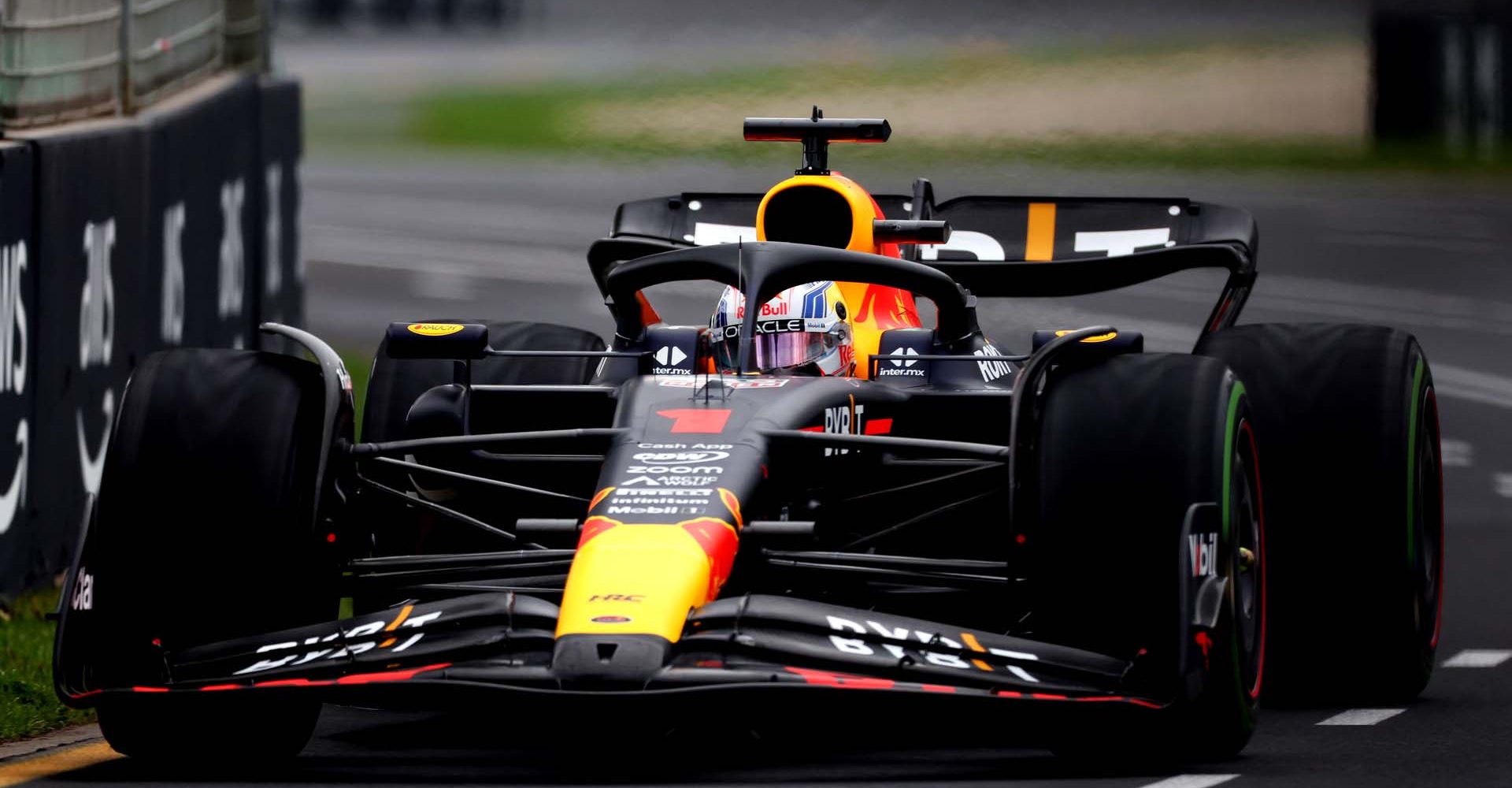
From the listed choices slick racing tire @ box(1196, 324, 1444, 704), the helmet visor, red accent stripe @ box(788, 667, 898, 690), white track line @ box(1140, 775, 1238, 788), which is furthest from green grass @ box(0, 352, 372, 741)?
slick racing tire @ box(1196, 324, 1444, 704)

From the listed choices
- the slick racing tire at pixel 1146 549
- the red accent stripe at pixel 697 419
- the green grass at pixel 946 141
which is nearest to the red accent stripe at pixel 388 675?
the red accent stripe at pixel 697 419

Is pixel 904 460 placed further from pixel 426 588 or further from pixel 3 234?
pixel 3 234

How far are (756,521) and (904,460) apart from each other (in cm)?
100

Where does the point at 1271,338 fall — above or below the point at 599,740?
above


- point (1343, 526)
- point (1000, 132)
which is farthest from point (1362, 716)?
point (1000, 132)

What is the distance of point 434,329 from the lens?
8.95 m

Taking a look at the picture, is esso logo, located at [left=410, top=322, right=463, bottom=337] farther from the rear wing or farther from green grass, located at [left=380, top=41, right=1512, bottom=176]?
green grass, located at [left=380, top=41, right=1512, bottom=176]

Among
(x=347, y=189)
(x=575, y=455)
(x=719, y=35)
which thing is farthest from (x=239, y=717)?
(x=347, y=189)

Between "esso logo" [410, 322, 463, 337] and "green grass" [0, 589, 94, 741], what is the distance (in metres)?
1.45

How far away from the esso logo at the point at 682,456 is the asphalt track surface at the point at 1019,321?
0.76 metres

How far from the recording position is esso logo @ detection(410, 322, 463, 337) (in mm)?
8891

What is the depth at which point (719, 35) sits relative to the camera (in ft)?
77.1

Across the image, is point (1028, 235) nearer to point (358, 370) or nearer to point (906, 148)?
point (906, 148)

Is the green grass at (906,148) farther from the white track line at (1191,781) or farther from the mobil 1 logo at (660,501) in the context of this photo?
the white track line at (1191,781)
